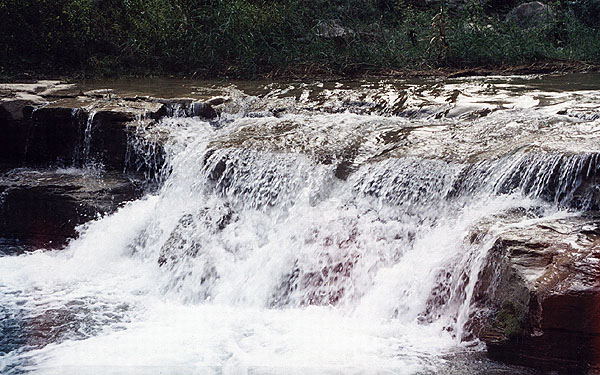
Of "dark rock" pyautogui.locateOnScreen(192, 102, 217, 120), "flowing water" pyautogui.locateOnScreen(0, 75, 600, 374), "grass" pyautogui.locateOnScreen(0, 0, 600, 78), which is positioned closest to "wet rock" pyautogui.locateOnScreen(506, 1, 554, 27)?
"grass" pyautogui.locateOnScreen(0, 0, 600, 78)

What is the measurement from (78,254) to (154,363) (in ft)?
8.15

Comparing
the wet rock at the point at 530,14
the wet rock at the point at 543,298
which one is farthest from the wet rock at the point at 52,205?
the wet rock at the point at 530,14

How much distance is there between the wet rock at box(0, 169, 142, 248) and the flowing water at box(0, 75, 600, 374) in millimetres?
140

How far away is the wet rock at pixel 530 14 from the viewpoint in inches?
445

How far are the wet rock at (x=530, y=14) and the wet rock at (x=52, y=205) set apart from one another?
7.74 m

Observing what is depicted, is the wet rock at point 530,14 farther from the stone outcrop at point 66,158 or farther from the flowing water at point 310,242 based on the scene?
the stone outcrop at point 66,158

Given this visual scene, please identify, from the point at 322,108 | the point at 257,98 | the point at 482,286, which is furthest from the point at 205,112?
the point at 482,286

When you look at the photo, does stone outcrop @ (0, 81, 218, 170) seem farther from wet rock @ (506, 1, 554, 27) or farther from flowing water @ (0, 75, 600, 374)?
wet rock @ (506, 1, 554, 27)

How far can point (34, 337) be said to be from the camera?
4250 mm

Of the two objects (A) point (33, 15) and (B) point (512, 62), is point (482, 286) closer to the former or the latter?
(B) point (512, 62)

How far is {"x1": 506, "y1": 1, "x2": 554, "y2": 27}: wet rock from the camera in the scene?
37.1ft

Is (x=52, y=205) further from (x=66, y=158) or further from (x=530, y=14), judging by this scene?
(x=530, y=14)

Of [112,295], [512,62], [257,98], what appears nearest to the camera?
[112,295]

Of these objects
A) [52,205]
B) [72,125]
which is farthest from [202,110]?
[52,205]
